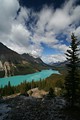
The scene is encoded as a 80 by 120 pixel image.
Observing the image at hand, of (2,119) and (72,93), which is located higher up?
(72,93)

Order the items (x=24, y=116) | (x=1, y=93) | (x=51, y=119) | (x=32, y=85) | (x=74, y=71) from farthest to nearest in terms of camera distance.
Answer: (x=32, y=85) < (x=1, y=93) < (x=74, y=71) < (x=24, y=116) < (x=51, y=119)

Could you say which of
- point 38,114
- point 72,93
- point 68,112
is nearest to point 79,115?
point 68,112

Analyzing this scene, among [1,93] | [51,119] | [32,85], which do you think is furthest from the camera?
[32,85]

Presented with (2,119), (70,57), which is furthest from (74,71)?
(2,119)

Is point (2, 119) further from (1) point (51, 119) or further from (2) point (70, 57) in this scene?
(2) point (70, 57)

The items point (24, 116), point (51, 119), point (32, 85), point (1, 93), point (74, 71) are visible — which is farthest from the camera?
point (32, 85)

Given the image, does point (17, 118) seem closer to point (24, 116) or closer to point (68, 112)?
point (24, 116)

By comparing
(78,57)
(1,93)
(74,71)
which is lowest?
(1,93)

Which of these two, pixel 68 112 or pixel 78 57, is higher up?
pixel 78 57

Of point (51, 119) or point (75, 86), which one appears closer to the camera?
point (51, 119)
